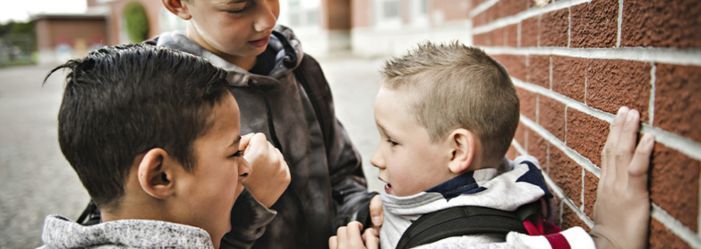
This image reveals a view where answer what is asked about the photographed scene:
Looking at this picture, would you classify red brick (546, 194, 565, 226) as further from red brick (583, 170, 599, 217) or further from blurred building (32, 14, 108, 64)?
blurred building (32, 14, 108, 64)

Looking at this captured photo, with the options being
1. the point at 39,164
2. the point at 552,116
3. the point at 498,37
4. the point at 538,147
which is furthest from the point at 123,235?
the point at 39,164

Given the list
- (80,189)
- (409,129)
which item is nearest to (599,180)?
(409,129)

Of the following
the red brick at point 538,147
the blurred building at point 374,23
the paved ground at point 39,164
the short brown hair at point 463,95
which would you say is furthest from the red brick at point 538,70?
the blurred building at point 374,23

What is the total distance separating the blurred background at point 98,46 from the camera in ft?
14.7

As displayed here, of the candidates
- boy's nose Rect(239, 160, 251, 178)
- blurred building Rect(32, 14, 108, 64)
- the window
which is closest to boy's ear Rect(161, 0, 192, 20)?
boy's nose Rect(239, 160, 251, 178)

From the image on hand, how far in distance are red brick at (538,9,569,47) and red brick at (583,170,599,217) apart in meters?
0.39

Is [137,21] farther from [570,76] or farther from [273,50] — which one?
[570,76]

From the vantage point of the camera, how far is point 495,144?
1463 millimetres

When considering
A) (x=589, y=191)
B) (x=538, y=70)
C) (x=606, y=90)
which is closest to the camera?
(x=606, y=90)

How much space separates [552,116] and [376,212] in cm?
62

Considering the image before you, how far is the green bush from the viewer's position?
31.0 m

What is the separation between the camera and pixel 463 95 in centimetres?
141

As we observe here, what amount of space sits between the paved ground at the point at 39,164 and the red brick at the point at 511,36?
6.22ft

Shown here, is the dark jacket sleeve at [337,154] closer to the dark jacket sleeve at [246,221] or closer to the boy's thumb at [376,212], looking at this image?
the boy's thumb at [376,212]
